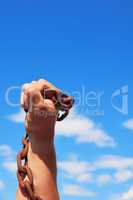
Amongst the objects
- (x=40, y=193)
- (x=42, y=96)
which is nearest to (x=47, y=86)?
(x=42, y=96)

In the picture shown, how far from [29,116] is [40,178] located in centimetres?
67

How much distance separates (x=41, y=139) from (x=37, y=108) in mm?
350

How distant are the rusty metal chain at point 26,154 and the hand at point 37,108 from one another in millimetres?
88

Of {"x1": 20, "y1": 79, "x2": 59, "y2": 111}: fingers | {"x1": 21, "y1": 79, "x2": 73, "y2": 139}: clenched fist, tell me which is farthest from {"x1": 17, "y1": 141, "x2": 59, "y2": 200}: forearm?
{"x1": 20, "y1": 79, "x2": 59, "y2": 111}: fingers

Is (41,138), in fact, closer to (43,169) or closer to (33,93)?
(43,169)

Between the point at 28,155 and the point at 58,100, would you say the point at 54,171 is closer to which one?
the point at 28,155

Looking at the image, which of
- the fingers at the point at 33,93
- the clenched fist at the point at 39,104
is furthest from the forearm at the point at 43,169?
the fingers at the point at 33,93

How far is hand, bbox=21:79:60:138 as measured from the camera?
6.87m

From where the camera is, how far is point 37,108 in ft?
22.6

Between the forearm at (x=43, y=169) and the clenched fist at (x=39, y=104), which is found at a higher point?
the clenched fist at (x=39, y=104)

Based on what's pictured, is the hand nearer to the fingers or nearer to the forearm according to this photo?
the fingers

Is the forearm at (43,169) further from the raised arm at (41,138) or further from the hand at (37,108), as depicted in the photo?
the hand at (37,108)

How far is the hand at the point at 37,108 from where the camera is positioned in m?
6.87

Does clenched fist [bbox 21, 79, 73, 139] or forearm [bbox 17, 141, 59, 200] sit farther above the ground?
clenched fist [bbox 21, 79, 73, 139]
